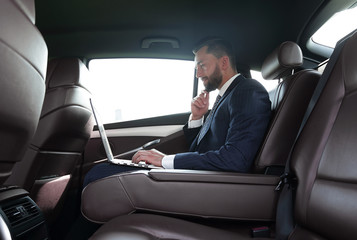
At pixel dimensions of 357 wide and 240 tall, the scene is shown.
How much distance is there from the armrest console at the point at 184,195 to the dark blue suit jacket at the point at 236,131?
0.82ft

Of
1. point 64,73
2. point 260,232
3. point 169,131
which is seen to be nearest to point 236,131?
point 260,232

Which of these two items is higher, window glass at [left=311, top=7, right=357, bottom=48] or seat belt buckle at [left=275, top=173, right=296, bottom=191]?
window glass at [left=311, top=7, right=357, bottom=48]

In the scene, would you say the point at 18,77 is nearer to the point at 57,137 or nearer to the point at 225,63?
the point at 57,137

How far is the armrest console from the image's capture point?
1115 millimetres

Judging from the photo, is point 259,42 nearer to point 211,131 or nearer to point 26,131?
point 211,131

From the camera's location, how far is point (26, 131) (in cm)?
93

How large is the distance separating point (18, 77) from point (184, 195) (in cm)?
65

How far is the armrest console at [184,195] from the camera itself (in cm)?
112

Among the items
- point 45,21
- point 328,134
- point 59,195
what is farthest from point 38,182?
point 328,134

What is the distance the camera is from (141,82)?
286cm

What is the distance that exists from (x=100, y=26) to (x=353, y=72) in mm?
1998

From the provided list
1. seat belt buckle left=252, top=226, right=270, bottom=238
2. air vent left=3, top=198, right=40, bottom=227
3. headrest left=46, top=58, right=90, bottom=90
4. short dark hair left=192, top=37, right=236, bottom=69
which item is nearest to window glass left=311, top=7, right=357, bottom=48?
short dark hair left=192, top=37, right=236, bottom=69

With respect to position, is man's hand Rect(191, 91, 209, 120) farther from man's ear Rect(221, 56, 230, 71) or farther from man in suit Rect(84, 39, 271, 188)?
man's ear Rect(221, 56, 230, 71)

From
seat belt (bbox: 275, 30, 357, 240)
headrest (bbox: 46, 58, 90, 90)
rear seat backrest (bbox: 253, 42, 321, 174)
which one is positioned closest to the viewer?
seat belt (bbox: 275, 30, 357, 240)
